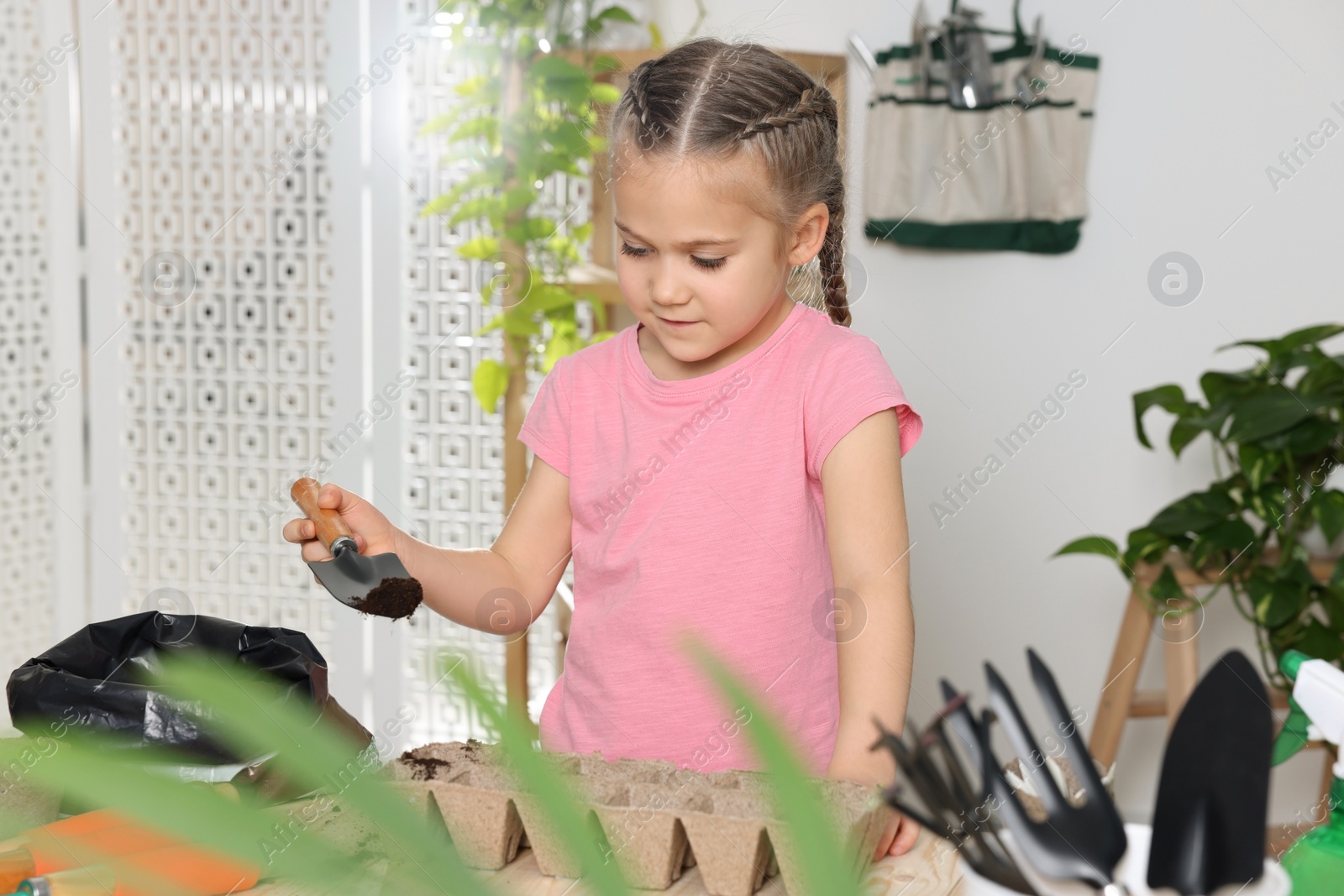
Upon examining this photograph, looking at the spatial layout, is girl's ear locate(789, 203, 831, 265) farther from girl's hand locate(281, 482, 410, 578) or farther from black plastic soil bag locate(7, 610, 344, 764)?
black plastic soil bag locate(7, 610, 344, 764)

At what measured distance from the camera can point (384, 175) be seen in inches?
86.7

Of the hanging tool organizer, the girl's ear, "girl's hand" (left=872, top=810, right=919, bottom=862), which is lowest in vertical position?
"girl's hand" (left=872, top=810, right=919, bottom=862)

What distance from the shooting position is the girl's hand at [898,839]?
608mm

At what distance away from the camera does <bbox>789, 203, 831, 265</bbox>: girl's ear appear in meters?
0.99

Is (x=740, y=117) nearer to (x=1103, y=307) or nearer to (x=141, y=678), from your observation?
(x=141, y=678)

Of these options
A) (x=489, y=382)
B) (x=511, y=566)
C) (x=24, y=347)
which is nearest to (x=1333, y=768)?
(x=511, y=566)

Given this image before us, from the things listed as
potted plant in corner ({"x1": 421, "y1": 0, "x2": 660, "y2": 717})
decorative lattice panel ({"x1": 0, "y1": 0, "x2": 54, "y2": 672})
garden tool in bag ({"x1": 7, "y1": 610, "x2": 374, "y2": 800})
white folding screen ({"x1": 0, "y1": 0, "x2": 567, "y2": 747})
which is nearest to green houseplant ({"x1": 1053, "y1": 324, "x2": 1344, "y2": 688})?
potted plant in corner ({"x1": 421, "y1": 0, "x2": 660, "y2": 717})

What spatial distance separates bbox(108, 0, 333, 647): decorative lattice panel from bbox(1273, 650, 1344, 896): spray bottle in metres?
2.03

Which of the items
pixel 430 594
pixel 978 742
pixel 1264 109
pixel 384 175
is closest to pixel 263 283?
pixel 384 175

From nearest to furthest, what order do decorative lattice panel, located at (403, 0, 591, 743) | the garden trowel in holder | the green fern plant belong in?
1. the garden trowel in holder
2. the green fern plant
3. decorative lattice panel, located at (403, 0, 591, 743)

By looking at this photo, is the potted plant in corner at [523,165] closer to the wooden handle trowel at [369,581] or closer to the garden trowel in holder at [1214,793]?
the wooden handle trowel at [369,581]

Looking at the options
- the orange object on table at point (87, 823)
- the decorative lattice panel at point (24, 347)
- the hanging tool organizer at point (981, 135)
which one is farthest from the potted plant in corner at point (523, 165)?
the orange object on table at point (87, 823)

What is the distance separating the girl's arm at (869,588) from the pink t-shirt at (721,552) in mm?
30

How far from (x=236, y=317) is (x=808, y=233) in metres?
1.64
